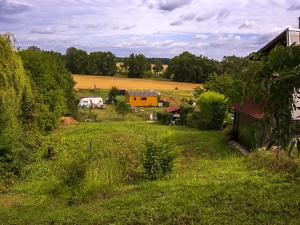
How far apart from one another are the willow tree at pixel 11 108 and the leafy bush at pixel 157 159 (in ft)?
15.9

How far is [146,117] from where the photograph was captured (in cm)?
5397

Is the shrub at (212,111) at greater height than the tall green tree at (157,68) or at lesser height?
lesser

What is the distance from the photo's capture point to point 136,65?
109312 mm

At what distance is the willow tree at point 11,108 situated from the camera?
1509 centimetres

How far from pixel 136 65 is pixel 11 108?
9301 cm

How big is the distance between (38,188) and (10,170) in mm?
2328

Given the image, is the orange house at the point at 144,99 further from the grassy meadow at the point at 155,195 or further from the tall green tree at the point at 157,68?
the grassy meadow at the point at 155,195

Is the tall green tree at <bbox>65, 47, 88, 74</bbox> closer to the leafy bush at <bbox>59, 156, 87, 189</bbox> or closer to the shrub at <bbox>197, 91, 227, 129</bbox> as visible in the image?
the shrub at <bbox>197, 91, 227, 129</bbox>

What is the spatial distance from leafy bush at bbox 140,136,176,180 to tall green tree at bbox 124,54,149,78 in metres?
94.3

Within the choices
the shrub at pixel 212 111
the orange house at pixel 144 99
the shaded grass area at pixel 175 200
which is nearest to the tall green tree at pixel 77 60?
the orange house at pixel 144 99

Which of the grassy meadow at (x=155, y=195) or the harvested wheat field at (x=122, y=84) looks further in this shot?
the harvested wheat field at (x=122, y=84)

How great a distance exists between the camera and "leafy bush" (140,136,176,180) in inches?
518

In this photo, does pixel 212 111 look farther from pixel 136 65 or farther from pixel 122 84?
pixel 136 65

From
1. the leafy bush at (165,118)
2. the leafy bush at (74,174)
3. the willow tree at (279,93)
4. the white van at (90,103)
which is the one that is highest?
the willow tree at (279,93)
